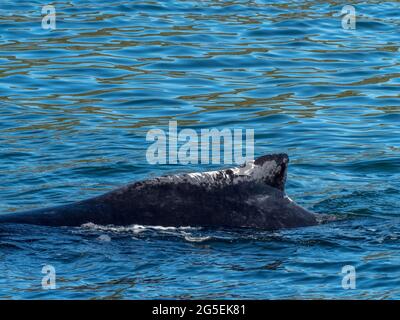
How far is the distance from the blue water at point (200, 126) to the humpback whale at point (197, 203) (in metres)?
0.12

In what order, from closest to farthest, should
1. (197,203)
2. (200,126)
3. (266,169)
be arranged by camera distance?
(197,203), (266,169), (200,126)

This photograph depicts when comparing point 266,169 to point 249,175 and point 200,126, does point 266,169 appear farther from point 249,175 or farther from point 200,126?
point 200,126

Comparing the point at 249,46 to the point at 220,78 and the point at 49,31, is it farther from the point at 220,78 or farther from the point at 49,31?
the point at 49,31

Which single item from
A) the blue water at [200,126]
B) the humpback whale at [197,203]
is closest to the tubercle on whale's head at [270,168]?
the humpback whale at [197,203]

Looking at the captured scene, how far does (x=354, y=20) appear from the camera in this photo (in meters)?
24.5

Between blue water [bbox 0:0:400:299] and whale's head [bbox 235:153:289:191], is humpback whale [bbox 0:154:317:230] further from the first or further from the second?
blue water [bbox 0:0:400:299]

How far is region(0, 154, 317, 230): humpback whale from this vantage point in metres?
9.67

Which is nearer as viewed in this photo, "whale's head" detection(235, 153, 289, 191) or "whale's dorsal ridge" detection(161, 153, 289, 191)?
"whale's dorsal ridge" detection(161, 153, 289, 191)

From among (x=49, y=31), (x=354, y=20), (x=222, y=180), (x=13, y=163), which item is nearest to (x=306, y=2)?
(x=354, y=20)

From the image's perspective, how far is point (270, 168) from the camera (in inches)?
390

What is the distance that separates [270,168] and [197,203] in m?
0.74

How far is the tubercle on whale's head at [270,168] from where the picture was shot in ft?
32.4

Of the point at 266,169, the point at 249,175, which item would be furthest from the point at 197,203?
the point at 266,169

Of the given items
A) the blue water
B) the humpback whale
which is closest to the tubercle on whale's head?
the humpback whale
